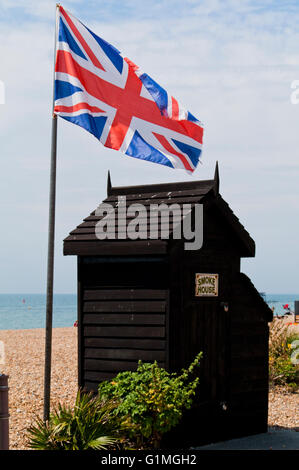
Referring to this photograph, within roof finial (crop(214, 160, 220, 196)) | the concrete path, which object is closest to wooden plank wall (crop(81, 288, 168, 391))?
the concrete path

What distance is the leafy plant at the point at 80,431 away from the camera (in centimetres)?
766

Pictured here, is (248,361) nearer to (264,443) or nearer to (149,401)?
(264,443)

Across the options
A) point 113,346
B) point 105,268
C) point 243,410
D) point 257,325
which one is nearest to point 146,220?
point 105,268

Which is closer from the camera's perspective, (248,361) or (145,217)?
(145,217)

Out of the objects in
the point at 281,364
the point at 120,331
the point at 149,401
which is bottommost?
the point at 281,364

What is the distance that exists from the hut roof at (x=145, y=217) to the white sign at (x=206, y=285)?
947mm

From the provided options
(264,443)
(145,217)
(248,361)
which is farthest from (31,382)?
(145,217)

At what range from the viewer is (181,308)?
30.3 ft

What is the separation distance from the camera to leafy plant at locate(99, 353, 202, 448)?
8.18m

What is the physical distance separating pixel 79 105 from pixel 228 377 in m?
4.81

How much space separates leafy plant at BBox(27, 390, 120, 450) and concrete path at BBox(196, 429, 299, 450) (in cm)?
208

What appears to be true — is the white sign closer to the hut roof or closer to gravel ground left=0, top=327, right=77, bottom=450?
the hut roof

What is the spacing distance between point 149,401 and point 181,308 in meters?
1.59

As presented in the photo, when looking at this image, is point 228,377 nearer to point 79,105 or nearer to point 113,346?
point 113,346
